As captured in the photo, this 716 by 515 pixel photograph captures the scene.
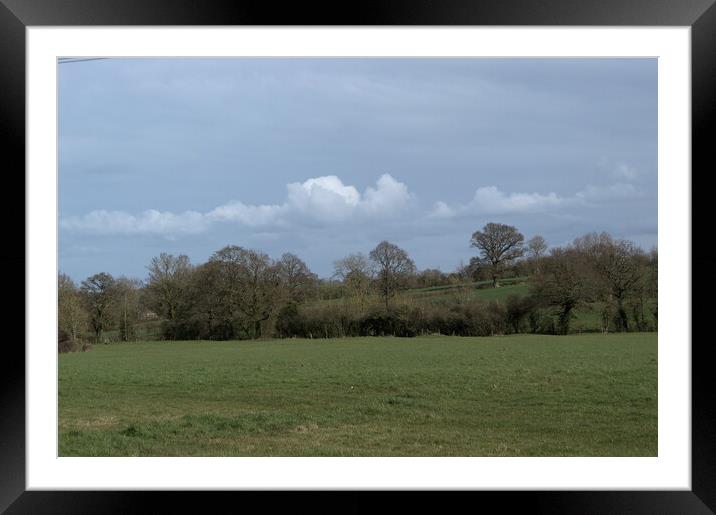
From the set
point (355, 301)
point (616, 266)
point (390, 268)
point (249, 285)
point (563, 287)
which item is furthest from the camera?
point (616, 266)

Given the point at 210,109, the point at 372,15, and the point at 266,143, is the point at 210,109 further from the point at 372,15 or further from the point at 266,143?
the point at 372,15

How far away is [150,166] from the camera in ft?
52.2

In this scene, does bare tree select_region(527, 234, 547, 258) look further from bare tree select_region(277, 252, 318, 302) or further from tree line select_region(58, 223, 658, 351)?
bare tree select_region(277, 252, 318, 302)

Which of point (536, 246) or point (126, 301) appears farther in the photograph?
point (536, 246)

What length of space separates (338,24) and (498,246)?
1097 cm

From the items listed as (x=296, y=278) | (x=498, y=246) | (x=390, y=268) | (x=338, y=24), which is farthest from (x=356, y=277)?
(x=338, y=24)

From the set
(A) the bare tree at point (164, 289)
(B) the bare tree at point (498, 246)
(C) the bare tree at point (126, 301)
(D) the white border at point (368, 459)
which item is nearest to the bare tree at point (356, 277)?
(B) the bare tree at point (498, 246)

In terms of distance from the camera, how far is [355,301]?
11.4 metres

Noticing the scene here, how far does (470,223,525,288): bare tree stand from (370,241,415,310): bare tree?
1.52 metres

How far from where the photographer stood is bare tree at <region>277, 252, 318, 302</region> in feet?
38.3

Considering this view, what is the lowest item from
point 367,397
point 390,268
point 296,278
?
Result: point 367,397

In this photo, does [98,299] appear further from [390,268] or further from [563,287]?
[563,287]

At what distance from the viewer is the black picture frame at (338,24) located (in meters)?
2.10

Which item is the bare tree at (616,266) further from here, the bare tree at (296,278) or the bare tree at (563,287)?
the bare tree at (296,278)
